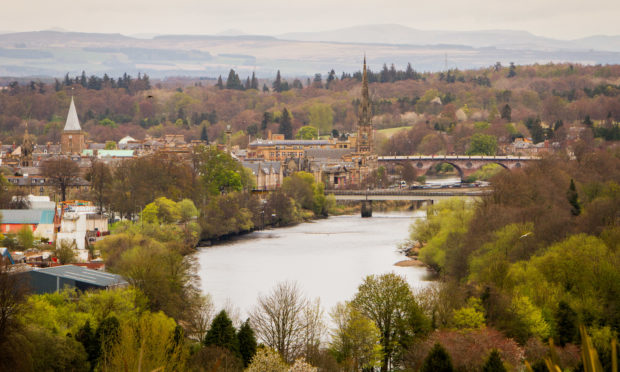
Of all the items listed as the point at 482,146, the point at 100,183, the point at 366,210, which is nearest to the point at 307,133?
the point at 482,146

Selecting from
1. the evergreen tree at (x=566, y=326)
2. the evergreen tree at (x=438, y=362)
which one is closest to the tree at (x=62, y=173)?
the evergreen tree at (x=566, y=326)

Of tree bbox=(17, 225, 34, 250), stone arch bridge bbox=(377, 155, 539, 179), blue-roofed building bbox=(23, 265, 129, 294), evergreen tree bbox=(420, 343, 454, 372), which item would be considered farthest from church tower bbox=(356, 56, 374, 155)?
evergreen tree bbox=(420, 343, 454, 372)

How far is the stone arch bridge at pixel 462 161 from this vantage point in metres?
96.1

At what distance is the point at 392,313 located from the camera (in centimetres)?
2808

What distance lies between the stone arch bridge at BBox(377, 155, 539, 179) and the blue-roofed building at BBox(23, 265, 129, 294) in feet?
218

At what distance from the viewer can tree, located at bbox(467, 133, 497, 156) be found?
4343 inches

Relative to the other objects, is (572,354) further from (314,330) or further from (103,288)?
(103,288)

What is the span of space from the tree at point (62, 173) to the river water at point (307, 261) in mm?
11621

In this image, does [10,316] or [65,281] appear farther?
[65,281]

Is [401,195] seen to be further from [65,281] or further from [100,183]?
[65,281]

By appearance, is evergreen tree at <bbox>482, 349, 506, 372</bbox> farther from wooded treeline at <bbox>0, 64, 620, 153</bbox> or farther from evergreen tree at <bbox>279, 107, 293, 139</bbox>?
evergreen tree at <bbox>279, 107, 293, 139</bbox>

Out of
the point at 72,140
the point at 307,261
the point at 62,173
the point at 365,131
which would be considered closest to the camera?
the point at 307,261

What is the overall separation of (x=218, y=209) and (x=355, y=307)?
31550mm

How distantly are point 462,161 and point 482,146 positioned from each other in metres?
13.7
